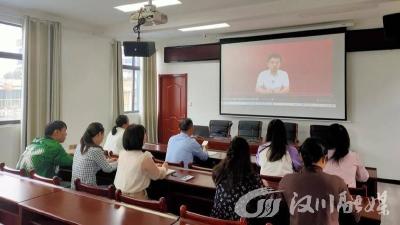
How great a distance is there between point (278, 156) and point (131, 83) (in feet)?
19.2

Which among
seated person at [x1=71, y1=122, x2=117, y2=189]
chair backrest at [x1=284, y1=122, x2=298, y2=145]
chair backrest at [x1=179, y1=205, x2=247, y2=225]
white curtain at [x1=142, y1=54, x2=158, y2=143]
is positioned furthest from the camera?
white curtain at [x1=142, y1=54, x2=158, y2=143]

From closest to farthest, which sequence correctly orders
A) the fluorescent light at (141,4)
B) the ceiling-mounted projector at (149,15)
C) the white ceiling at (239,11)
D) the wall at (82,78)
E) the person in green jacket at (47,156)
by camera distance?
the person in green jacket at (47,156)
the ceiling-mounted projector at (149,15)
the white ceiling at (239,11)
the fluorescent light at (141,4)
the wall at (82,78)

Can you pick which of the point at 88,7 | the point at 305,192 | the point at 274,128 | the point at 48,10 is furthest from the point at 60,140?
the point at 48,10

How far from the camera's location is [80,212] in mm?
1765

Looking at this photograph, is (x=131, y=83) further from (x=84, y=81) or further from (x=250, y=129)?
(x=250, y=129)

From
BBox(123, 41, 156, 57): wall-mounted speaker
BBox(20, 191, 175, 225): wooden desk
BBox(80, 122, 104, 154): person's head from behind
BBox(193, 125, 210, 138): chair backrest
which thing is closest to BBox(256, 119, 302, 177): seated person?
BBox(20, 191, 175, 225): wooden desk

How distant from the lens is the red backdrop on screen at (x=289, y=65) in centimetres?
585

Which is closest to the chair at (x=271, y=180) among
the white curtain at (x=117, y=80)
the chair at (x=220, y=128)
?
the chair at (x=220, y=128)

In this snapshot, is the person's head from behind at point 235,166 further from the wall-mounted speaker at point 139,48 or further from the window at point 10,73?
the window at point 10,73

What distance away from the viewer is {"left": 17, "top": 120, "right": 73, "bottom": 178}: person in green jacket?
9.48ft

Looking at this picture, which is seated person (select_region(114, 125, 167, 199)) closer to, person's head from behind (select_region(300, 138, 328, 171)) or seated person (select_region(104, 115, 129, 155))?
person's head from behind (select_region(300, 138, 328, 171))

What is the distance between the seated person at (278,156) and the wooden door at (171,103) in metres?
5.15

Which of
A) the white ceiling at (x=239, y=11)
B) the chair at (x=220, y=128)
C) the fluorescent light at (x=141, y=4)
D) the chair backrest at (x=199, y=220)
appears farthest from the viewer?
the chair at (x=220, y=128)

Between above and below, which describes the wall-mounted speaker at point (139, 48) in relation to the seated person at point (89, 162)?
above
